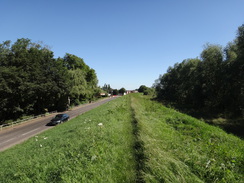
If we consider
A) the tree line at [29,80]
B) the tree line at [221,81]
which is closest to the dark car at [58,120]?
the tree line at [29,80]

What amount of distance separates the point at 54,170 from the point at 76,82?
111 ft

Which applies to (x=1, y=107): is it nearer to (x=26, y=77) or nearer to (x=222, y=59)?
(x=26, y=77)

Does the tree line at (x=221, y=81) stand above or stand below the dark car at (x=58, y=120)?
above

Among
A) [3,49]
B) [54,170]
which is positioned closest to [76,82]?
[3,49]

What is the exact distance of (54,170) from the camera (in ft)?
13.3

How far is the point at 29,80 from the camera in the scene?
23.5m

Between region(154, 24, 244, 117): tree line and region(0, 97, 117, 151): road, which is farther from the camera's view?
region(154, 24, 244, 117): tree line

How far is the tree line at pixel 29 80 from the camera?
67.5ft

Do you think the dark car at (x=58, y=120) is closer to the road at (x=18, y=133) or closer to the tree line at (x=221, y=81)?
the road at (x=18, y=133)

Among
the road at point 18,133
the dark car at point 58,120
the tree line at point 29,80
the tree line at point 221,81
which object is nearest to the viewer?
the road at point 18,133

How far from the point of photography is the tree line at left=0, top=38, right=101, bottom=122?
20.6 metres

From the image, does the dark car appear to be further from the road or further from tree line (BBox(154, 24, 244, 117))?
tree line (BBox(154, 24, 244, 117))

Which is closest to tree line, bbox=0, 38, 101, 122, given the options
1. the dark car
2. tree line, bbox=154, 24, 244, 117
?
the dark car

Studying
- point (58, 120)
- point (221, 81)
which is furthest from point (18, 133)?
point (221, 81)
